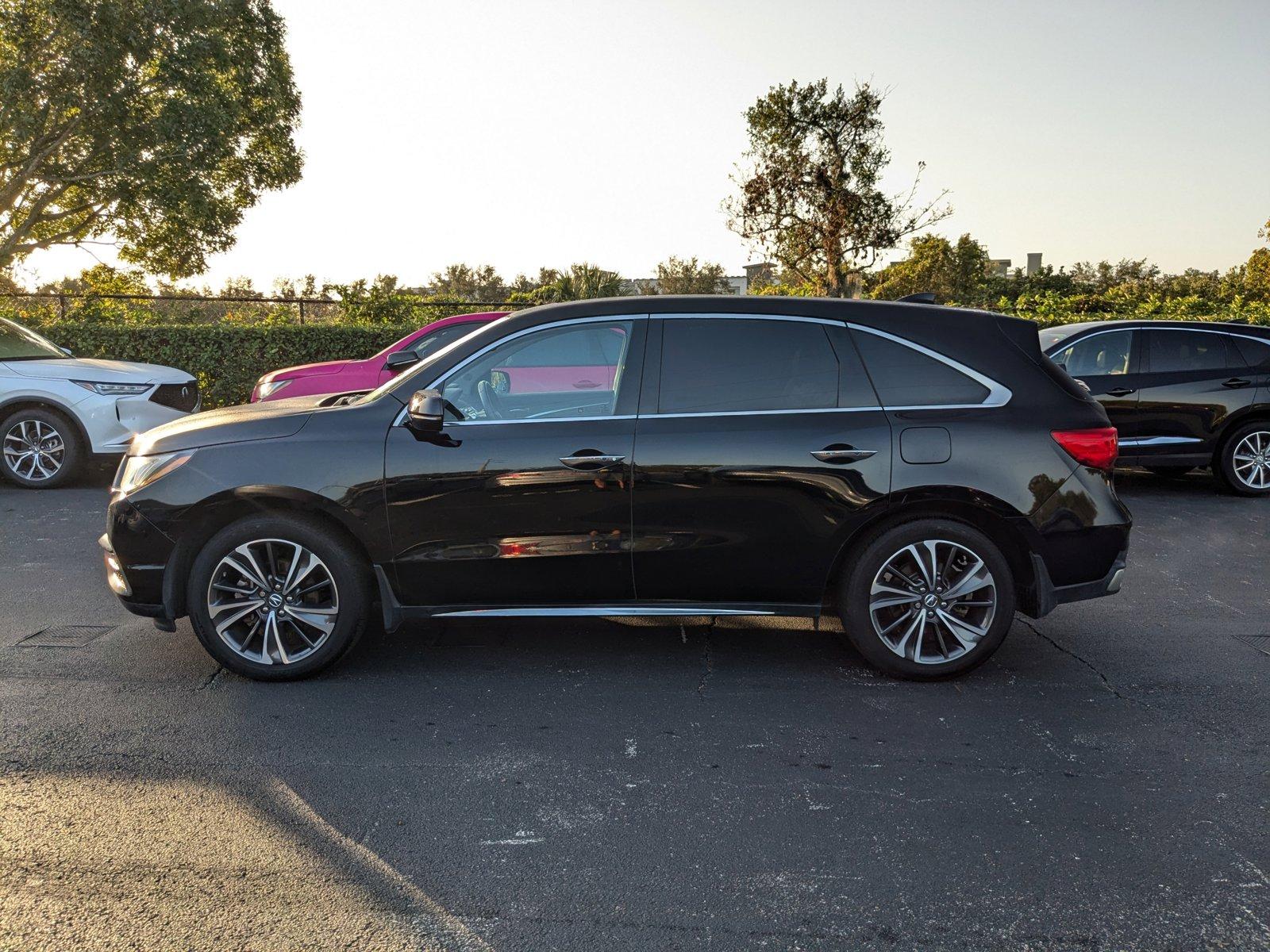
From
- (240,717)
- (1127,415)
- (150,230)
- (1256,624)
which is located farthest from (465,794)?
(150,230)

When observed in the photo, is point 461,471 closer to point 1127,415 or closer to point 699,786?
point 699,786

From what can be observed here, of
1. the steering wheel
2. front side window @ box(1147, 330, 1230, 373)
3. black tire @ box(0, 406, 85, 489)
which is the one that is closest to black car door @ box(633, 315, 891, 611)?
the steering wheel

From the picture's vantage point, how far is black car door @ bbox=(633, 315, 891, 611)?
469 cm

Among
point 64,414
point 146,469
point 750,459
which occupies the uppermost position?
point 750,459

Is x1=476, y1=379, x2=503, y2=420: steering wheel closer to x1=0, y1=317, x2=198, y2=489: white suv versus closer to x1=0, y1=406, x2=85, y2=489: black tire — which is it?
x1=0, y1=317, x2=198, y2=489: white suv

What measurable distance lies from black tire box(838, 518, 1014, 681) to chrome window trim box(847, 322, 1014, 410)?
1.72ft

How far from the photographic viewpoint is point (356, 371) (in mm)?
10984

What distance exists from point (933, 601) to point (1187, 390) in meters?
7.12

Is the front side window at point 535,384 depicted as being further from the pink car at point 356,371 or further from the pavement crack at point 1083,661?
the pink car at point 356,371

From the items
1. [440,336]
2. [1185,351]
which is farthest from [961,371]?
[440,336]

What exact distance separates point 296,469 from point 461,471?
74 centimetres

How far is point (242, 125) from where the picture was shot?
2414 cm

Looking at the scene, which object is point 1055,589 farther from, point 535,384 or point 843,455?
point 535,384

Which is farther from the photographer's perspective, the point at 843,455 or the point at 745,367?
the point at 745,367
